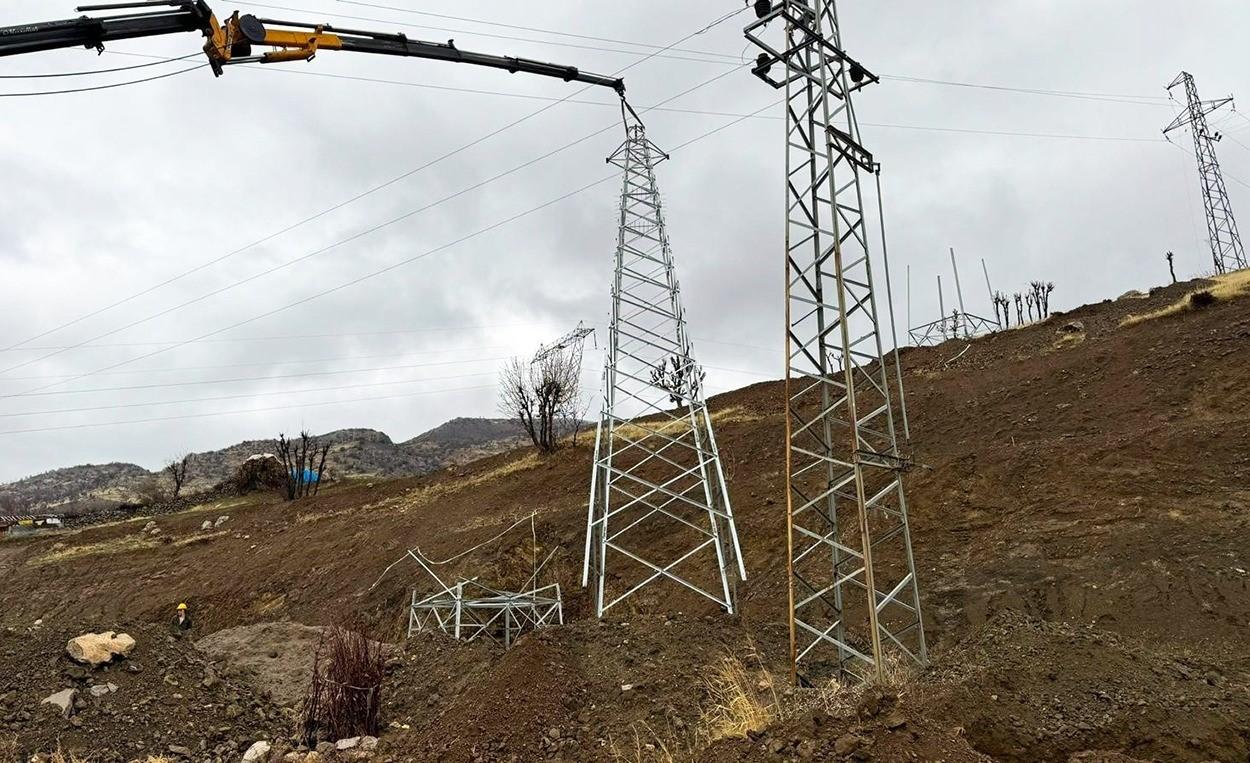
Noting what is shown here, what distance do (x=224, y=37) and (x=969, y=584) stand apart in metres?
15.9

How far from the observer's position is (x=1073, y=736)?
21.3ft

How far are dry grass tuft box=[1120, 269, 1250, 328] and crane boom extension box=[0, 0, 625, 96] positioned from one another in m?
19.9

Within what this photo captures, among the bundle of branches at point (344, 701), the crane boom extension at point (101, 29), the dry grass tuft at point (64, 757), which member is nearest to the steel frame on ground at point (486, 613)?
the bundle of branches at point (344, 701)

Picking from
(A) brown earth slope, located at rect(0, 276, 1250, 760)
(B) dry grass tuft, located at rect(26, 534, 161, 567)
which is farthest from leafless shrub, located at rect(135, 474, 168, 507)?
(A) brown earth slope, located at rect(0, 276, 1250, 760)

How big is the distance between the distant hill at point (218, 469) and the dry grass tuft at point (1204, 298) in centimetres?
4016

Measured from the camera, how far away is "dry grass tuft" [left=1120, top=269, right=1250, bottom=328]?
824 inches

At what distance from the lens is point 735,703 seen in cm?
763

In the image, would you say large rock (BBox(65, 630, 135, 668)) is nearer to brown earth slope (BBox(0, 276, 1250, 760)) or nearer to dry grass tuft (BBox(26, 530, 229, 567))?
brown earth slope (BBox(0, 276, 1250, 760))

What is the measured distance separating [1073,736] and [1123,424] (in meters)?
12.0

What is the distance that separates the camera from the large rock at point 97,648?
1115cm

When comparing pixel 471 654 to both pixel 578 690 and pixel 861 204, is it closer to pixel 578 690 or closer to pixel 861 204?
pixel 578 690

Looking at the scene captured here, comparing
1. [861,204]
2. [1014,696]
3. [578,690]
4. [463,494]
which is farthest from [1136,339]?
[463,494]

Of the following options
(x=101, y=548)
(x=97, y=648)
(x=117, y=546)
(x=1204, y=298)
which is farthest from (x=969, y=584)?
(x=101, y=548)

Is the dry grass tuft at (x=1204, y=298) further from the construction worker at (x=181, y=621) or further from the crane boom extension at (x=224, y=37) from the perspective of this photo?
the construction worker at (x=181, y=621)
